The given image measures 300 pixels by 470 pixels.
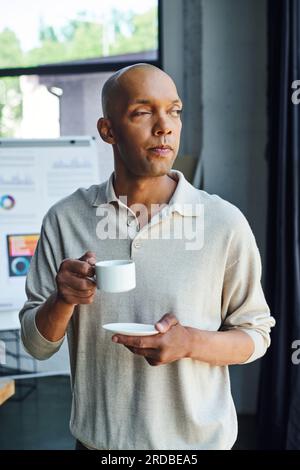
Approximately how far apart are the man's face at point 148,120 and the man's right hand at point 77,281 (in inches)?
9.1

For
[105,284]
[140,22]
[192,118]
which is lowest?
[105,284]

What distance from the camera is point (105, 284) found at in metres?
1.00

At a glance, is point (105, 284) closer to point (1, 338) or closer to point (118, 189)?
point (118, 189)

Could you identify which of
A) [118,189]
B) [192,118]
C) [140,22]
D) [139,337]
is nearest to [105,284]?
[139,337]

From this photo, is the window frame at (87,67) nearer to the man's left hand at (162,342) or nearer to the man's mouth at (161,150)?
the man's mouth at (161,150)

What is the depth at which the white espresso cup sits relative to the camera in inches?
38.7

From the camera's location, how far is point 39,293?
1.18m

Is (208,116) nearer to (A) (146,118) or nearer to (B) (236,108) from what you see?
(B) (236,108)

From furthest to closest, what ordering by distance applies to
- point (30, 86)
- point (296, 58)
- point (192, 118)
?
point (30, 86) < point (192, 118) < point (296, 58)

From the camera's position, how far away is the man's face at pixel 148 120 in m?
1.08

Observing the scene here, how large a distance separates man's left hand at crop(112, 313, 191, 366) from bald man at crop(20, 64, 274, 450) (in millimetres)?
35

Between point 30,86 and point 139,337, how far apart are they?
3.09 m

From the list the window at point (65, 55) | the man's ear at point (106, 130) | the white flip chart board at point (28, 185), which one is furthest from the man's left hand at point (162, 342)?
the window at point (65, 55)

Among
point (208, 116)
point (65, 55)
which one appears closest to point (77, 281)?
point (208, 116)
